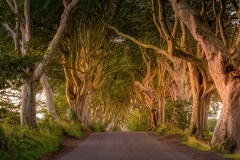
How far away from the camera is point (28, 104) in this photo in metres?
19.1

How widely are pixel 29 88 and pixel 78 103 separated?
50.8 feet

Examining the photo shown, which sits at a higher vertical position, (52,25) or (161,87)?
(52,25)

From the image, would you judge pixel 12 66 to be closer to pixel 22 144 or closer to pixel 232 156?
pixel 22 144

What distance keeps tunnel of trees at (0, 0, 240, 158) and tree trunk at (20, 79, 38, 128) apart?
0.05 metres

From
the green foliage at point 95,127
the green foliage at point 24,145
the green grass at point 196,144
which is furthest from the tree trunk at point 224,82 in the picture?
the green foliage at point 95,127

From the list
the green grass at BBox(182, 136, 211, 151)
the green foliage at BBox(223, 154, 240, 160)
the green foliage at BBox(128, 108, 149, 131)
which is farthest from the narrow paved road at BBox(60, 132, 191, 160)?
the green foliage at BBox(128, 108, 149, 131)

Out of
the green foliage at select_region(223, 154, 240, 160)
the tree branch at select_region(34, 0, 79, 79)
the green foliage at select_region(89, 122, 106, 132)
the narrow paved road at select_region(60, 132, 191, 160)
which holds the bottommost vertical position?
the narrow paved road at select_region(60, 132, 191, 160)

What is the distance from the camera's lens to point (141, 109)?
54.8 meters

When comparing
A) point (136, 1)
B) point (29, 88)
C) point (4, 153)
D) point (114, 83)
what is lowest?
point (4, 153)

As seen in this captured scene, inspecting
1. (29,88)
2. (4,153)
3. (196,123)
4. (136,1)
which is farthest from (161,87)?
(4,153)

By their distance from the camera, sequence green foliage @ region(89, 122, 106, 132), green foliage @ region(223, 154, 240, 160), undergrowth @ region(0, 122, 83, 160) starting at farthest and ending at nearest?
green foliage @ region(89, 122, 106, 132), green foliage @ region(223, 154, 240, 160), undergrowth @ region(0, 122, 83, 160)

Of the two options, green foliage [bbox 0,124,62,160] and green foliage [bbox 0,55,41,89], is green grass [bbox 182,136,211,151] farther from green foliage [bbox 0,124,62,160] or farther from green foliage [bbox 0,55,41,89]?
green foliage [bbox 0,55,41,89]

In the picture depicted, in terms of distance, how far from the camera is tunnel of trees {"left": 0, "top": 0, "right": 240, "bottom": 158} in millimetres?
15930

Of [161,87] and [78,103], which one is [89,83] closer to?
[78,103]
